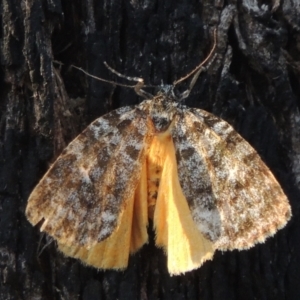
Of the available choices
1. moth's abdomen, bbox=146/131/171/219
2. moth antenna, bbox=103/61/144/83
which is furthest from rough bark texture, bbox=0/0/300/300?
moth's abdomen, bbox=146/131/171/219

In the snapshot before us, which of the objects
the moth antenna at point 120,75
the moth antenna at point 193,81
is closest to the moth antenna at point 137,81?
the moth antenna at point 120,75

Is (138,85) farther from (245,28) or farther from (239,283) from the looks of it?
(239,283)

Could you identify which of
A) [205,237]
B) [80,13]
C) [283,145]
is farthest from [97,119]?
[283,145]

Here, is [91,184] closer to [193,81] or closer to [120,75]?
[120,75]

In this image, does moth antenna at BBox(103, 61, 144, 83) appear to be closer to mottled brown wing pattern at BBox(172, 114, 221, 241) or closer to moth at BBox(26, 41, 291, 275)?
moth at BBox(26, 41, 291, 275)

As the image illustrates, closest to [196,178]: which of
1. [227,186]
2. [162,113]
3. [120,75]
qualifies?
[227,186]

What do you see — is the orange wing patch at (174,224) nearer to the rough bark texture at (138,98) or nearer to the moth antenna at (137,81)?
the rough bark texture at (138,98)
